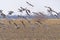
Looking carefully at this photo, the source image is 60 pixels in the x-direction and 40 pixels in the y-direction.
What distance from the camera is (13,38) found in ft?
51.2

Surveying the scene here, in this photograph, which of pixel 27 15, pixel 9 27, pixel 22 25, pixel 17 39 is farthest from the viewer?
pixel 9 27

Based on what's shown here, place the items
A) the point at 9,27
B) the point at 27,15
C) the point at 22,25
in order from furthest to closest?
the point at 9,27 < the point at 22,25 < the point at 27,15

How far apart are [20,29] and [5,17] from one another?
2.37m

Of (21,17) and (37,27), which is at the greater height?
(21,17)

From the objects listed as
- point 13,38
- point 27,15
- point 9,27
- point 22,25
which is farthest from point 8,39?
point 9,27

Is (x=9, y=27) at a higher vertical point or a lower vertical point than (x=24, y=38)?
lower

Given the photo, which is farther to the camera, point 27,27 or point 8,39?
point 27,27

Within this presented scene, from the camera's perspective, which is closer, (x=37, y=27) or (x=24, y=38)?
(x=24, y=38)

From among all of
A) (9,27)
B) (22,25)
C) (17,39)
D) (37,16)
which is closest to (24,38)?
(17,39)

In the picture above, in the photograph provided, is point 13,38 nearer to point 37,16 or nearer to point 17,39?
point 17,39

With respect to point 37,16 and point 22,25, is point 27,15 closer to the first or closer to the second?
point 37,16

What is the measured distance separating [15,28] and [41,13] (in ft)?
10.2

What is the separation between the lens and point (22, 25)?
18844 mm

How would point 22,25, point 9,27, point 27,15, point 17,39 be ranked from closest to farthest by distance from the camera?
point 17,39, point 27,15, point 22,25, point 9,27
